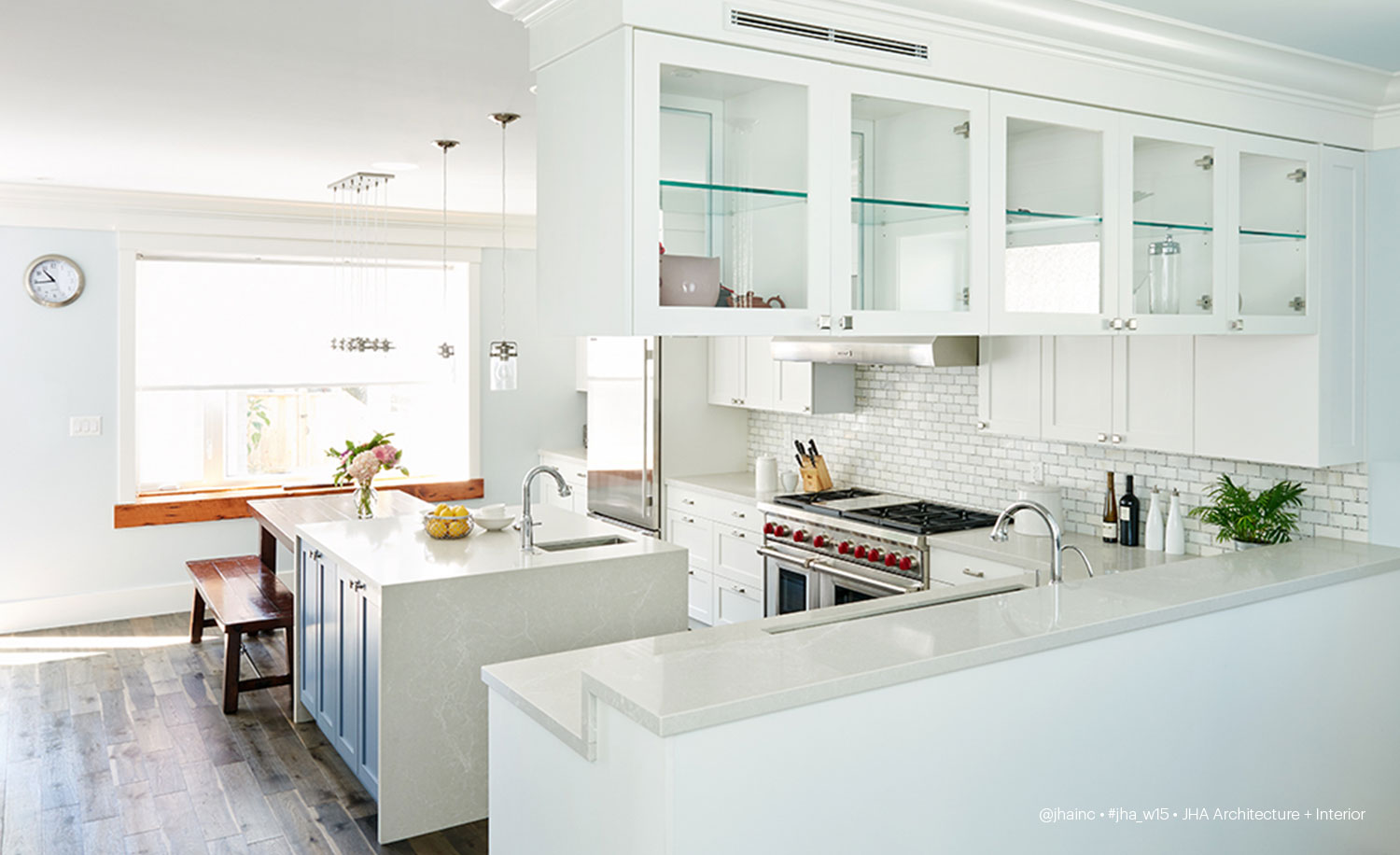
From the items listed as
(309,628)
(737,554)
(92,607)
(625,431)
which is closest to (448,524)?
(309,628)

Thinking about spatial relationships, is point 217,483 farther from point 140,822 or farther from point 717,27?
point 717,27

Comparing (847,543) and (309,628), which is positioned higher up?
(847,543)

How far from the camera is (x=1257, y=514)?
3613mm

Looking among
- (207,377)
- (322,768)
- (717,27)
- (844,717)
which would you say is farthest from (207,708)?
(717,27)

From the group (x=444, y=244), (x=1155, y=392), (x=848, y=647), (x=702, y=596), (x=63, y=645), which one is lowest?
(x=63, y=645)

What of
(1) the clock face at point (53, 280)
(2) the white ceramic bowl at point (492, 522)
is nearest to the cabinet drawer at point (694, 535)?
(2) the white ceramic bowl at point (492, 522)

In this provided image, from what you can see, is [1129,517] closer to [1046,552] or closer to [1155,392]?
[1046,552]

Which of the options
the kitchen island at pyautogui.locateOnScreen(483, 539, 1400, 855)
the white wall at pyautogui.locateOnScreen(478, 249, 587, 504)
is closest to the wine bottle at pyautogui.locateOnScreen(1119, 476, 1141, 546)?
the kitchen island at pyautogui.locateOnScreen(483, 539, 1400, 855)

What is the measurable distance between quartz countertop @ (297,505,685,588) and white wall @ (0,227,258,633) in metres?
2.83

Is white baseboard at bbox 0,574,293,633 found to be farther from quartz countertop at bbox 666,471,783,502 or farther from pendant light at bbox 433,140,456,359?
quartz countertop at bbox 666,471,783,502

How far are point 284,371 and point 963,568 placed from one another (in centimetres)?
502

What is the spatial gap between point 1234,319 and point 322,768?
12.4 feet

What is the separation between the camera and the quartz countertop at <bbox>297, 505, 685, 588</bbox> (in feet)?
12.4

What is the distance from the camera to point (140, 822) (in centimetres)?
379
